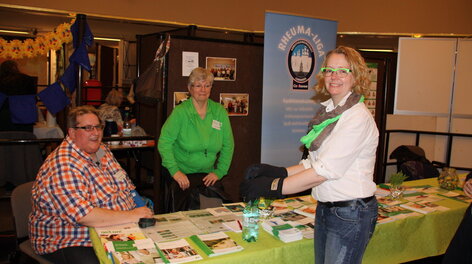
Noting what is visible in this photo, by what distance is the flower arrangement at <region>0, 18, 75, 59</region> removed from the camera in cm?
419

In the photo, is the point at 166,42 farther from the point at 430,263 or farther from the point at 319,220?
the point at 430,263

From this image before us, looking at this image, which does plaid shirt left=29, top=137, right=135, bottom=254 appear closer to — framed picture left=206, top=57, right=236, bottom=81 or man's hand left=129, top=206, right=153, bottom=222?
man's hand left=129, top=206, right=153, bottom=222

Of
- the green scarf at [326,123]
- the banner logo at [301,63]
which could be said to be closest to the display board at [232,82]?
the banner logo at [301,63]

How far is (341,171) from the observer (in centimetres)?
155

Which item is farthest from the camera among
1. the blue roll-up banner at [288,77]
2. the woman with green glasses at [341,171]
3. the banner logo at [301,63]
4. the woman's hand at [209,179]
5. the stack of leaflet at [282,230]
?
the banner logo at [301,63]

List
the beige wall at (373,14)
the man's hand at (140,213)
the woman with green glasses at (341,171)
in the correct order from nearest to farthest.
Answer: the woman with green glasses at (341,171) < the man's hand at (140,213) < the beige wall at (373,14)

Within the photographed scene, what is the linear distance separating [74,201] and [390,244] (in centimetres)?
173

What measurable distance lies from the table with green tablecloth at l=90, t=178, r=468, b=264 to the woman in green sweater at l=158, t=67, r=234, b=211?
1.07 meters

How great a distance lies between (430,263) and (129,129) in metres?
3.48

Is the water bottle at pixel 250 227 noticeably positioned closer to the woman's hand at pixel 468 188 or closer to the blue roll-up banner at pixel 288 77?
the woman's hand at pixel 468 188

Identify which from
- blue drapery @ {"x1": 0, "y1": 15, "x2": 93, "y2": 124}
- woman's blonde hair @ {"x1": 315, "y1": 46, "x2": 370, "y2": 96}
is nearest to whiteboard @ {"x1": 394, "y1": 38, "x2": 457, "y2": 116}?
blue drapery @ {"x1": 0, "y1": 15, "x2": 93, "y2": 124}

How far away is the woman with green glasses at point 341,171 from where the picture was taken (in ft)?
5.12

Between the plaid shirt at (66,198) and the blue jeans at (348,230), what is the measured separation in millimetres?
1155

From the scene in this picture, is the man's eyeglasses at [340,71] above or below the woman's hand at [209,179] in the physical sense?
above
